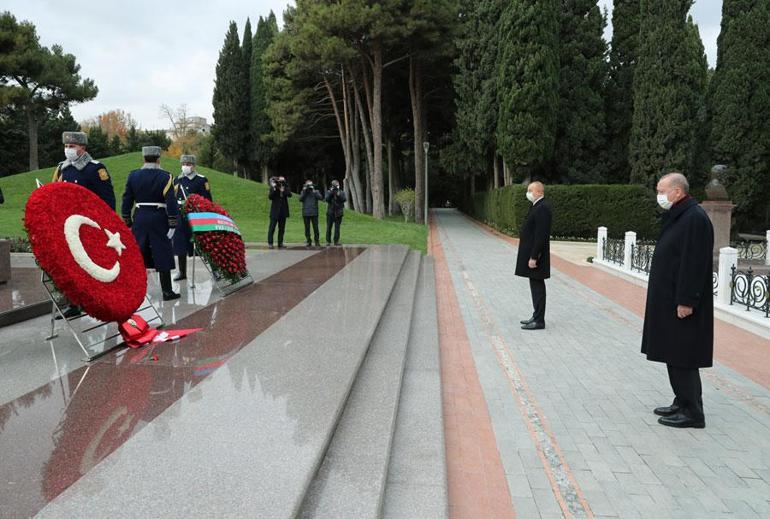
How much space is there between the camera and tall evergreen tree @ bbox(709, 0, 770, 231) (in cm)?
2233

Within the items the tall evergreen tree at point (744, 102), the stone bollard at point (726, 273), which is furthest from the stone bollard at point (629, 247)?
the tall evergreen tree at point (744, 102)

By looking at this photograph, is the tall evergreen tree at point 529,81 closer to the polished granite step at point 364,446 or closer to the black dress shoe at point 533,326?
the black dress shoe at point 533,326

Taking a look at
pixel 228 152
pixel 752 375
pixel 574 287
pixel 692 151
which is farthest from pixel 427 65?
pixel 752 375

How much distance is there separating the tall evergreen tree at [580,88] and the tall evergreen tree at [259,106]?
22.2 meters

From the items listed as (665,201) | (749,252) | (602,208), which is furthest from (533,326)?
(602,208)

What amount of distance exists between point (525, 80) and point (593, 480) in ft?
72.8

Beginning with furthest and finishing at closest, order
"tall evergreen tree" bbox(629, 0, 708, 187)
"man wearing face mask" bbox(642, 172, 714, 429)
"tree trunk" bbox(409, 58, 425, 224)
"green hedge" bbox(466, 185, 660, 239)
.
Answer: "tree trunk" bbox(409, 58, 425, 224)
"green hedge" bbox(466, 185, 660, 239)
"tall evergreen tree" bbox(629, 0, 708, 187)
"man wearing face mask" bbox(642, 172, 714, 429)

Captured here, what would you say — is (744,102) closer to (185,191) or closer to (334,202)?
(334,202)

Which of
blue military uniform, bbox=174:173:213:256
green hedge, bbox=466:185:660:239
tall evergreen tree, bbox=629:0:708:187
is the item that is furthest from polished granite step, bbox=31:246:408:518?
tall evergreen tree, bbox=629:0:708:187

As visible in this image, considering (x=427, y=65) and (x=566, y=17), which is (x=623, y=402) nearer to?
(x=566, y=17)

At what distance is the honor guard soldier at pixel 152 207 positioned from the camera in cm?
690

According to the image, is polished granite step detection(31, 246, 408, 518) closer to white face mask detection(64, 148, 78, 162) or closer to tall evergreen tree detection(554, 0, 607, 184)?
white face mask detection(64, 148, 78, 162)

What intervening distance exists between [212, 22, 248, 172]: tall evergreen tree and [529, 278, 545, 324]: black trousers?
3850 centimetres

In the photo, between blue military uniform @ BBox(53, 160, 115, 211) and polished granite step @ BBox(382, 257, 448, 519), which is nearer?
polished granite step @ BBox(382, 257, 448, 519)
